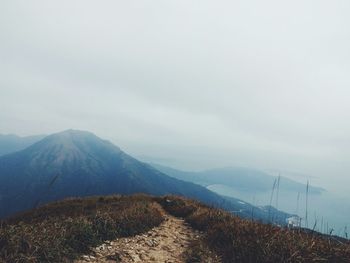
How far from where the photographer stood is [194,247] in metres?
12.8

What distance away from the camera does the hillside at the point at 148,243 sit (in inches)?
387

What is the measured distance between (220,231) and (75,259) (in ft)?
20.1

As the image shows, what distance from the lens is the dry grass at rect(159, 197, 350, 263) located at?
34.2 feet

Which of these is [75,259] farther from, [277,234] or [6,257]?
[277,234]

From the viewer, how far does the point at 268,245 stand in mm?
11141

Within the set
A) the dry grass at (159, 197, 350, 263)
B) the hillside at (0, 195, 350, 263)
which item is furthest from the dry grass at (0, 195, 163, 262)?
the dry grass at (159, 197, 350, 263)

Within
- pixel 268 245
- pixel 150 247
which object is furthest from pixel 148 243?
pixel 268 245

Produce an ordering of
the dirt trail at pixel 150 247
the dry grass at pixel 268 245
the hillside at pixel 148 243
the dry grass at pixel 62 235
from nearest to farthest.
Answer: the dry grass at pixel 62 235
the hillside at pixel 148 243
the dry grass at pixel 268 245
the dirt trail at pixel 150 247

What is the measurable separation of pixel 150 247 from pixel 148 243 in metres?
0.40

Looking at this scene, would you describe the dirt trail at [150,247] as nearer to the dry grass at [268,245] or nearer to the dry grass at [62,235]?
the dry grass at [62,235]

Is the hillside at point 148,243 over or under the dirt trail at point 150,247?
over

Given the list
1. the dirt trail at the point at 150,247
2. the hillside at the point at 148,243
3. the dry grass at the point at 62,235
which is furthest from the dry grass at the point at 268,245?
the dry grass at the point at 62,235

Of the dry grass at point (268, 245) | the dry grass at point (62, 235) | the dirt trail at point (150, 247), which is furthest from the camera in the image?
the dirt trail at point (150, 247)

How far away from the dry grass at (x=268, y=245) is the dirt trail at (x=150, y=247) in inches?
47.6
